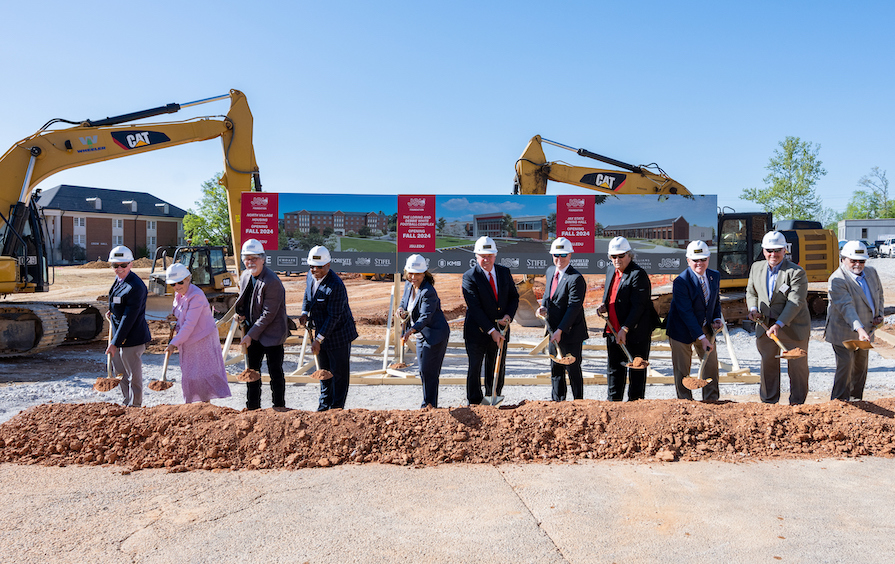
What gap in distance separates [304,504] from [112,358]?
363 centimetres

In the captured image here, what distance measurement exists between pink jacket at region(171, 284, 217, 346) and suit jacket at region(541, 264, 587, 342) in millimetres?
3186

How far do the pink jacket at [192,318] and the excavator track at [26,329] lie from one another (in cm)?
717

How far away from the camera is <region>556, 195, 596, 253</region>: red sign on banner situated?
998 cm

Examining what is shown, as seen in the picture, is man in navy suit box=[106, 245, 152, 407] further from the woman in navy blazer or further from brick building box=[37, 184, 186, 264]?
brick building box=[37, 184, 186, 264]

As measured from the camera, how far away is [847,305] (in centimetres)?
590

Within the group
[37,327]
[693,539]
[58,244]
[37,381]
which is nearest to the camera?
[693,539]

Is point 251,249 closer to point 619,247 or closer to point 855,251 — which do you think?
point 619,247

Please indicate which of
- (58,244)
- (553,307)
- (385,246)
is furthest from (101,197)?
(553,307)

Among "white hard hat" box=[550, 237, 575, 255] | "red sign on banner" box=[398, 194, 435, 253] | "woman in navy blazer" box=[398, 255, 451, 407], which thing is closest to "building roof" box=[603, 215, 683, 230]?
"red sign on banner" box=[398, 194, 435, 253]

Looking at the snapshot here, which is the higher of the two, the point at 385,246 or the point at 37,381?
the point at 385,246

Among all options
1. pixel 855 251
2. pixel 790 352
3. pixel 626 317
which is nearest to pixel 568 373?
pixel 626 317

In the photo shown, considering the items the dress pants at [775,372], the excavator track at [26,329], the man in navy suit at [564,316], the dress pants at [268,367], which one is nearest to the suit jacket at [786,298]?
the dress pants at [775,372]

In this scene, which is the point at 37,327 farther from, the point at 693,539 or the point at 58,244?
the point at 58,244

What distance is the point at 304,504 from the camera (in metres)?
3.92
